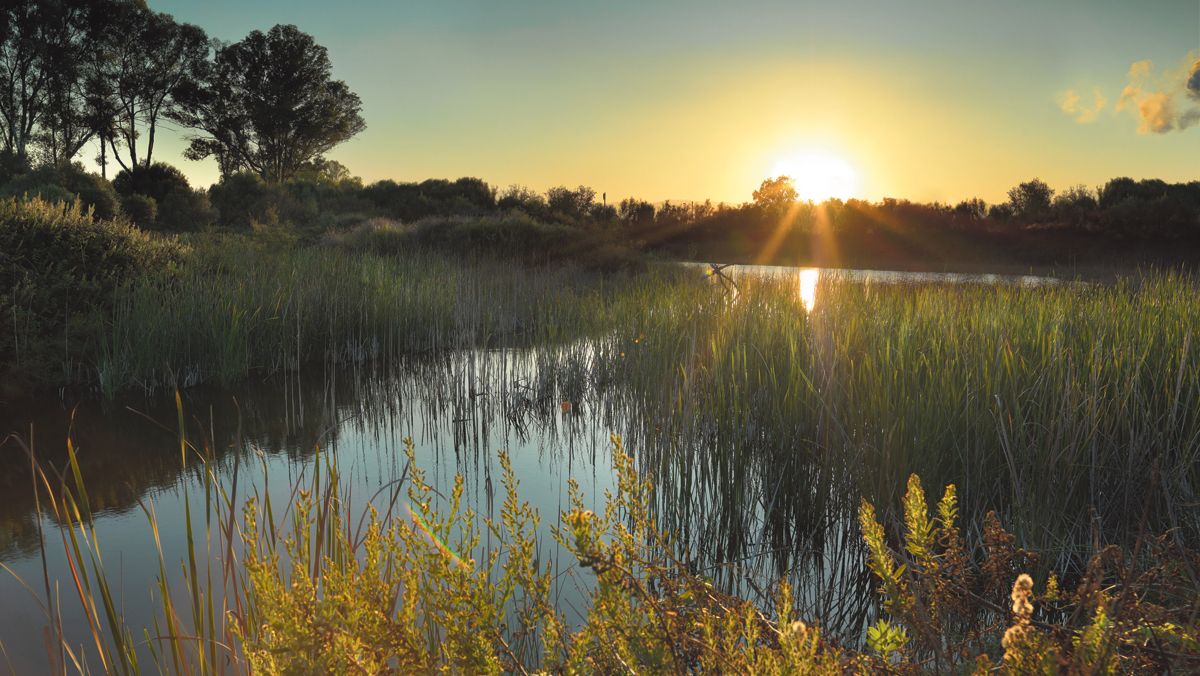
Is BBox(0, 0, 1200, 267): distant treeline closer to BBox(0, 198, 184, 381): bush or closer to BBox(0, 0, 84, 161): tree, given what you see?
BBox(0, 0, 84, 161): tree

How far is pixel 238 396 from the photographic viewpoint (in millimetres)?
7023

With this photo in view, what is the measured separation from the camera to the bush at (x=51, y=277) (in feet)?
22.5

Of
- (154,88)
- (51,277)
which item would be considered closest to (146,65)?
(154,88)

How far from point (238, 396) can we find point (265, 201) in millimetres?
27256

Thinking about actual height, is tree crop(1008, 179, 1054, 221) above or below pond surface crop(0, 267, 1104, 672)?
above

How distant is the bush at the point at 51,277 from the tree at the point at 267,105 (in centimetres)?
3543

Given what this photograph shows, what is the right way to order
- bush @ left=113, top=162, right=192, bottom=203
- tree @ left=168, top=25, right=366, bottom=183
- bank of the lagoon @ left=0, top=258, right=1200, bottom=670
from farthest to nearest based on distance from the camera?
tree @ left=168, top=25, right=366, bottom=183, bush @ left=113, top=162, right=192, bottom=203, bank of the lagoon @ left=0, top=258, right=1200, bottom=670

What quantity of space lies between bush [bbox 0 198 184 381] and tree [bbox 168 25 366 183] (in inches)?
1395

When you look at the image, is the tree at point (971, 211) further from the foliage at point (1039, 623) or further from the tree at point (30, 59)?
the tree at point (30, 59)

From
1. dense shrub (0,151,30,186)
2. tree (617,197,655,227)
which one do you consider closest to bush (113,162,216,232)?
dense shrub (0,151,30,186)

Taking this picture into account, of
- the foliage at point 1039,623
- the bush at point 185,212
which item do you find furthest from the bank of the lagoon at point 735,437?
the bush at point 185,212

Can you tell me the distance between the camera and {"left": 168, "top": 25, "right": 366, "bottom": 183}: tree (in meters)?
40.2

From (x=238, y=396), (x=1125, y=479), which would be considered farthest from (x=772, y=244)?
(x=1125, y=479)

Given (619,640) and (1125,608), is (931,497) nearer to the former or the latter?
(1125,608)
